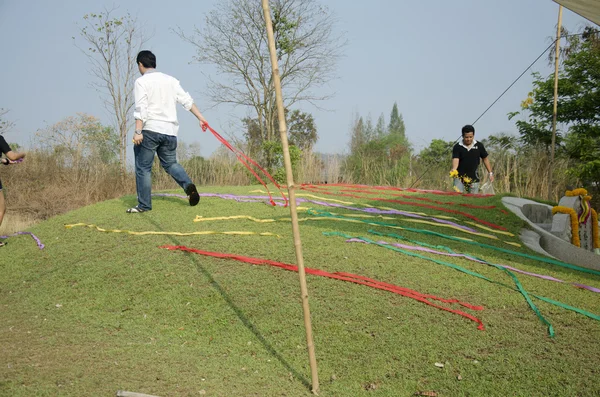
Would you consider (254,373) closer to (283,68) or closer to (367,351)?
(367,351)

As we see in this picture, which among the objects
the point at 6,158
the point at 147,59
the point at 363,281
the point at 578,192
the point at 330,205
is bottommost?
the point at 363,281

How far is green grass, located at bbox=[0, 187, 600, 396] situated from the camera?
2969 mm

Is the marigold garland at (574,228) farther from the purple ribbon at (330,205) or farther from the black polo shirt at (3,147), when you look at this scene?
the black polo shirt at (3,147)

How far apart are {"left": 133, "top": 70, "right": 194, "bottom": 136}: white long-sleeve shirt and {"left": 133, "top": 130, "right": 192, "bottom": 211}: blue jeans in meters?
0.12

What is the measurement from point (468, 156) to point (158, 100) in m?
5.15

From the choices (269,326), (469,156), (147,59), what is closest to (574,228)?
(469,156)

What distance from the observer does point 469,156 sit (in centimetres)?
841

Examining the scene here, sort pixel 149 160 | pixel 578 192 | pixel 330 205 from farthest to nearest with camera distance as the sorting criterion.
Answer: pixel 330 205 → pixel 149 160 → pixel 578 192

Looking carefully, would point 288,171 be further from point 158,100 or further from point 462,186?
point 462,186

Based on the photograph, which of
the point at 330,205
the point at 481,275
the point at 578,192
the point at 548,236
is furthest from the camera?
the point at 330,205

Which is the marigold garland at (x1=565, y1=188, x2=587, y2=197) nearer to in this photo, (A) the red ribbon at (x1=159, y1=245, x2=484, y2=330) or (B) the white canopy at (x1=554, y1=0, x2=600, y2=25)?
(B) the white canopy at (x1=554, y1=0, x2=600, y2=25)

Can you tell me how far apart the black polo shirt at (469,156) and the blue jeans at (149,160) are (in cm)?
462

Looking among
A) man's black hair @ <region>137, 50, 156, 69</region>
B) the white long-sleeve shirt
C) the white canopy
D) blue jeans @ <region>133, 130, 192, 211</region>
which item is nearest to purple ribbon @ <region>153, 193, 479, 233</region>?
blue jeans @ <region>133, 130, 192, 211</region>

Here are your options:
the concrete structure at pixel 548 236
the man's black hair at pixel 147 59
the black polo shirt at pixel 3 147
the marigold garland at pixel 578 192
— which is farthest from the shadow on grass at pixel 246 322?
the marigold garland at pixel 578 192
